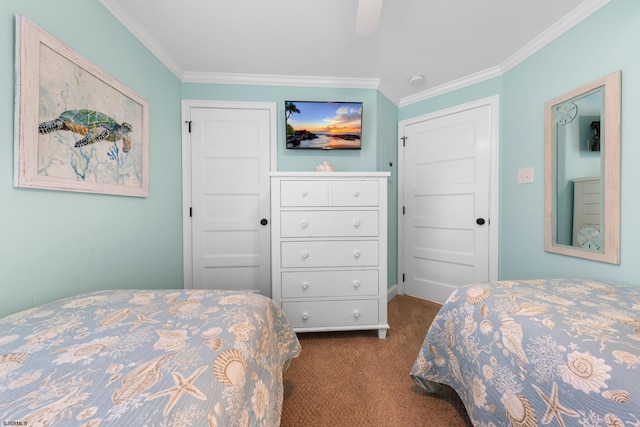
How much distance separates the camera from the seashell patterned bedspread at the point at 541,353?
61 centimetres

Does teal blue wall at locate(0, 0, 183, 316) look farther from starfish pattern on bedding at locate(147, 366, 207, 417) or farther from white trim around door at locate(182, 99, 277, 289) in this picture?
Answer: starfish pattern on bedding at locate(147, 366, 207, 417)

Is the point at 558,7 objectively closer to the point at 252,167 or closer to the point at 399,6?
the point at 399,6

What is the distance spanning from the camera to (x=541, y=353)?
75cm

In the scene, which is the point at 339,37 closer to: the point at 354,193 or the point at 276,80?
the point at 276,80

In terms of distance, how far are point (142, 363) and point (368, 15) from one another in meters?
1.76

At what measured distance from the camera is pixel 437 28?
1.69 m

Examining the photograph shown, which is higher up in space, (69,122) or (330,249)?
(69,122)

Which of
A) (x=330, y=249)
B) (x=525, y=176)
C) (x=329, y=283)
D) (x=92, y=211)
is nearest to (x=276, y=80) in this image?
(x=330, y=249)

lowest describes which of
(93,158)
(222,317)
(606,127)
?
(222,317)

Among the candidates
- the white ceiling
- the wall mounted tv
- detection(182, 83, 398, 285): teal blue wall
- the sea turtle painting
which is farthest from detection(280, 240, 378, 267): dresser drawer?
the white ceiling

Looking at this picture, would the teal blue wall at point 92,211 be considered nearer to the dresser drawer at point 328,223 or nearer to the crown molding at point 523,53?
the dresser drawer at point 328,223

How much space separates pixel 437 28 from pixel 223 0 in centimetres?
145

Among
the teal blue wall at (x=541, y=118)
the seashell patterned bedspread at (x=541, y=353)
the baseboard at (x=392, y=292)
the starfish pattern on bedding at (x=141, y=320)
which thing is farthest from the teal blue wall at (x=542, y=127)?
the starfish pattern on bedding at (x=141, y=320)

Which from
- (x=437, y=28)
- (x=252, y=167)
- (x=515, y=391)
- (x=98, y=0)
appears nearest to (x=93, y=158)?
(x=98, y=0)
